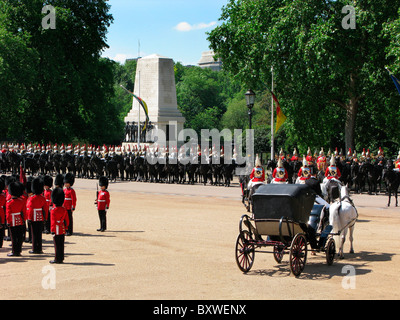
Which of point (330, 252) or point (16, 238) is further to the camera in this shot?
point (16, 238)

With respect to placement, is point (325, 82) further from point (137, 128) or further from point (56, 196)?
point (56, 196)

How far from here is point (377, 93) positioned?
34.3 m

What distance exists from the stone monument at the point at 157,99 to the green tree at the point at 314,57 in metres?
6.97

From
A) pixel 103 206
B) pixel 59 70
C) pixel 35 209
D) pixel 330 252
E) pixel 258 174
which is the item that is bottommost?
pixel 330 252

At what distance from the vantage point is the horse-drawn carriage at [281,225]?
11109mm

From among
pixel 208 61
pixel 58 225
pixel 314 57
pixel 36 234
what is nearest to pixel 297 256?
pixel 58 225

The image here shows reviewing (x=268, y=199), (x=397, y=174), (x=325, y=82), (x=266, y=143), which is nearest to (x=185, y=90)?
(x=266, y=143)

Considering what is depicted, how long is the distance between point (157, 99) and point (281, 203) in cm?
3453

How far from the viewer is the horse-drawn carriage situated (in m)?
11.1

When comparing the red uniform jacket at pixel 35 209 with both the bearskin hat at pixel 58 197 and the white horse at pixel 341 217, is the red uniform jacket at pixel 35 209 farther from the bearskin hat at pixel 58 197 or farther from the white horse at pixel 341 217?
the white horse at pixel 341 217

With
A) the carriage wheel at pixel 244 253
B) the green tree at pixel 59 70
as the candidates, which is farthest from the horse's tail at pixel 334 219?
the green tree at pixel 59 70

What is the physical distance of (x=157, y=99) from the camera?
149 ft

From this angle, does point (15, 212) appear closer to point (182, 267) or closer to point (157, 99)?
point (182, 267)

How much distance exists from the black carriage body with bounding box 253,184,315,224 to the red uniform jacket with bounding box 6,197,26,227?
5203mm
